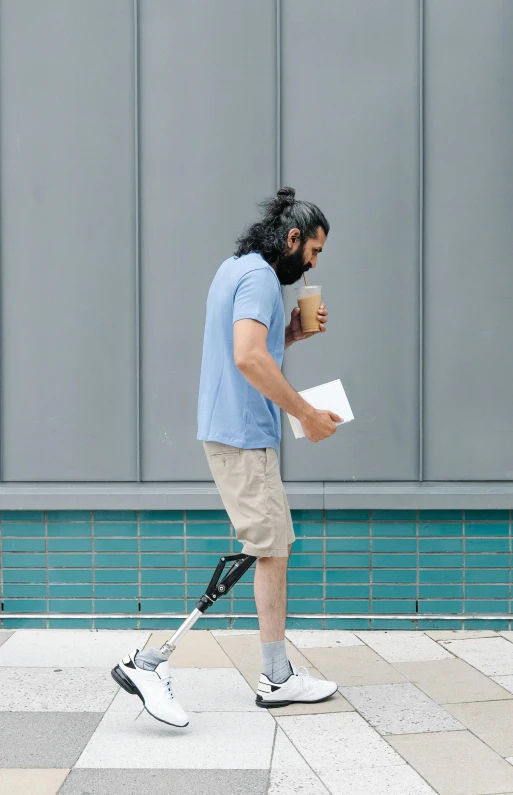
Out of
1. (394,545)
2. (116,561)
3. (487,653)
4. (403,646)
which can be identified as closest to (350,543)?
(394,545)

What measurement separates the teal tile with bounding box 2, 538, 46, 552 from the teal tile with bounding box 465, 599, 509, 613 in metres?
2.32

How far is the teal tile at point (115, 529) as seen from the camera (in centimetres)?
488

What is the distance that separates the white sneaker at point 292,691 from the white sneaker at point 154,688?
42cm

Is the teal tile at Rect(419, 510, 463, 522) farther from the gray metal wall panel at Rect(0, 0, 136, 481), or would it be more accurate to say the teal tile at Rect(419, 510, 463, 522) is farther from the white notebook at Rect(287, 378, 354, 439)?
the gray metal wall panel at Rect(0, 0, 136, 481)

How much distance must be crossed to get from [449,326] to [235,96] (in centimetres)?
170

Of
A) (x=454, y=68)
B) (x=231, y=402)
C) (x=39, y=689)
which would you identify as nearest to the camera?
(x=231, y=402)

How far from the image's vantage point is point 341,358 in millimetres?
4918

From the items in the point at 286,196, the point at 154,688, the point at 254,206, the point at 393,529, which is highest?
the point at 254,206

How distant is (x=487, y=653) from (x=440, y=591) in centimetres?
47

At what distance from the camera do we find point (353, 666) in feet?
14.0

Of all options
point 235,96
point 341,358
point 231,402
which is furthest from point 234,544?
point 235,96

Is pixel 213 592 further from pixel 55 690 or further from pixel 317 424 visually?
pixel 55 690

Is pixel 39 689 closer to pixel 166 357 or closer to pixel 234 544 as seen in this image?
pixel 234 544

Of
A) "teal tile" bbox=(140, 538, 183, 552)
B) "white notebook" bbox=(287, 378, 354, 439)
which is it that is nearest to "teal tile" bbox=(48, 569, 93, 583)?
"teal tile" bbox=(140, 538, 183, 552)
